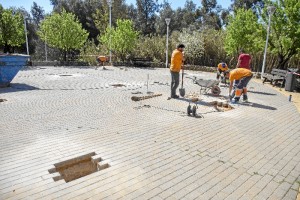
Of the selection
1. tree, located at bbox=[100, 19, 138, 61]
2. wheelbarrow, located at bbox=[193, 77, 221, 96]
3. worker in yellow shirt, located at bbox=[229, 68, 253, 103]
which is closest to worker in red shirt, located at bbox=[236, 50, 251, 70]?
worker in yellow shirt, located at bbox=[229, 68, 253, 103]

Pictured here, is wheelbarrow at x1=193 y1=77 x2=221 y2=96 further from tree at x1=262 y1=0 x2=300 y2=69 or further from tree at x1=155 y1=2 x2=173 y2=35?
tree at x1=155 y1=2 x2=173 y2=35

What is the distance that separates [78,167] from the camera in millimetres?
4785

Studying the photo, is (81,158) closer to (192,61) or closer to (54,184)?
(54,184)

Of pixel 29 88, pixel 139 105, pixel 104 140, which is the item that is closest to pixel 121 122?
pixel 104 140

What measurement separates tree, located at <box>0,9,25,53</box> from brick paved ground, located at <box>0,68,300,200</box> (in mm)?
14627

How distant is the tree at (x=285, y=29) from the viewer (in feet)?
45.3

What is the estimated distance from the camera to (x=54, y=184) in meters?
4.00

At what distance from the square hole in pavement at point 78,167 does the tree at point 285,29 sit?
13116 mm

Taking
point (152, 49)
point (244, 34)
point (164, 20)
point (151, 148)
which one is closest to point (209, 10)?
point (164, 20)

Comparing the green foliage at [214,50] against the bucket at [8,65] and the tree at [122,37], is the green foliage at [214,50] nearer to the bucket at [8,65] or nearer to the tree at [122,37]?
the tree at [122,37]

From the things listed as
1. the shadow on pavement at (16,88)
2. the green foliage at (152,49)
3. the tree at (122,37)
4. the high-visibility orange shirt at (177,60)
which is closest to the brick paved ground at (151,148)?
the high-visibility orange shirt at (177,60)

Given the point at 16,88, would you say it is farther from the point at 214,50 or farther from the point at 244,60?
the point at 214,50

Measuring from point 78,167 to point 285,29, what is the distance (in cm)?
1399

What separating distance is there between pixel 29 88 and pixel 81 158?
845 centimetres
